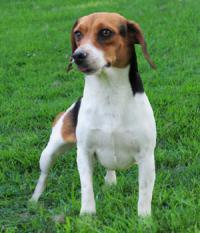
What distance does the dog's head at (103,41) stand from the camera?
3.59 meters

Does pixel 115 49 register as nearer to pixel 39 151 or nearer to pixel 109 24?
pixel 109 24

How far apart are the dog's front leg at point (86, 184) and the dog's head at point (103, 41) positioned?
2.31 ft

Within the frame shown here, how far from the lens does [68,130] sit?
14.8 ft

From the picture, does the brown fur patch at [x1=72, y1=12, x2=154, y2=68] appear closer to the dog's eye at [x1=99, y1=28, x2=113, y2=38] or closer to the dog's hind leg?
the dog's eye at [x1=99, y1=28, x2=113, y2=38]

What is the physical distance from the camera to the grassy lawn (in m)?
4.13

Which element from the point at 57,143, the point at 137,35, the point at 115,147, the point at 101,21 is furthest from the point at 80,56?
the point at 57,143

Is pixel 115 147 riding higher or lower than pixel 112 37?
lower

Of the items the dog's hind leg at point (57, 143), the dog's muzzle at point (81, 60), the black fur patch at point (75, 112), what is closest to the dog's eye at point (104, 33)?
the dog's muzzle at point (81, 60)

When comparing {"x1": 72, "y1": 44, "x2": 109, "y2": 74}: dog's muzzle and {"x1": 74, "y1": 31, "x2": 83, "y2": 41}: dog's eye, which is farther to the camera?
{"x1": 74, "y1": 31, "x2": 83, "y2": 41}: dog's eye

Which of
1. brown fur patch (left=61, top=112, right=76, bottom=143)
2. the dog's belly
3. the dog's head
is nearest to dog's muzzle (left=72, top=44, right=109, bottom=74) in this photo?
the dog's head

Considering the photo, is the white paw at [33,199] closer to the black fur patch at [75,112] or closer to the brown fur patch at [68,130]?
the brown fur patch at [68,130]

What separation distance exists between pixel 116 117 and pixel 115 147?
0.74 ft

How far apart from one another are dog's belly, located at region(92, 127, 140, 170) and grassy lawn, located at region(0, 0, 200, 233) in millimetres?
382

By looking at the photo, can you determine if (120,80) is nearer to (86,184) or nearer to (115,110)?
(115,110)
